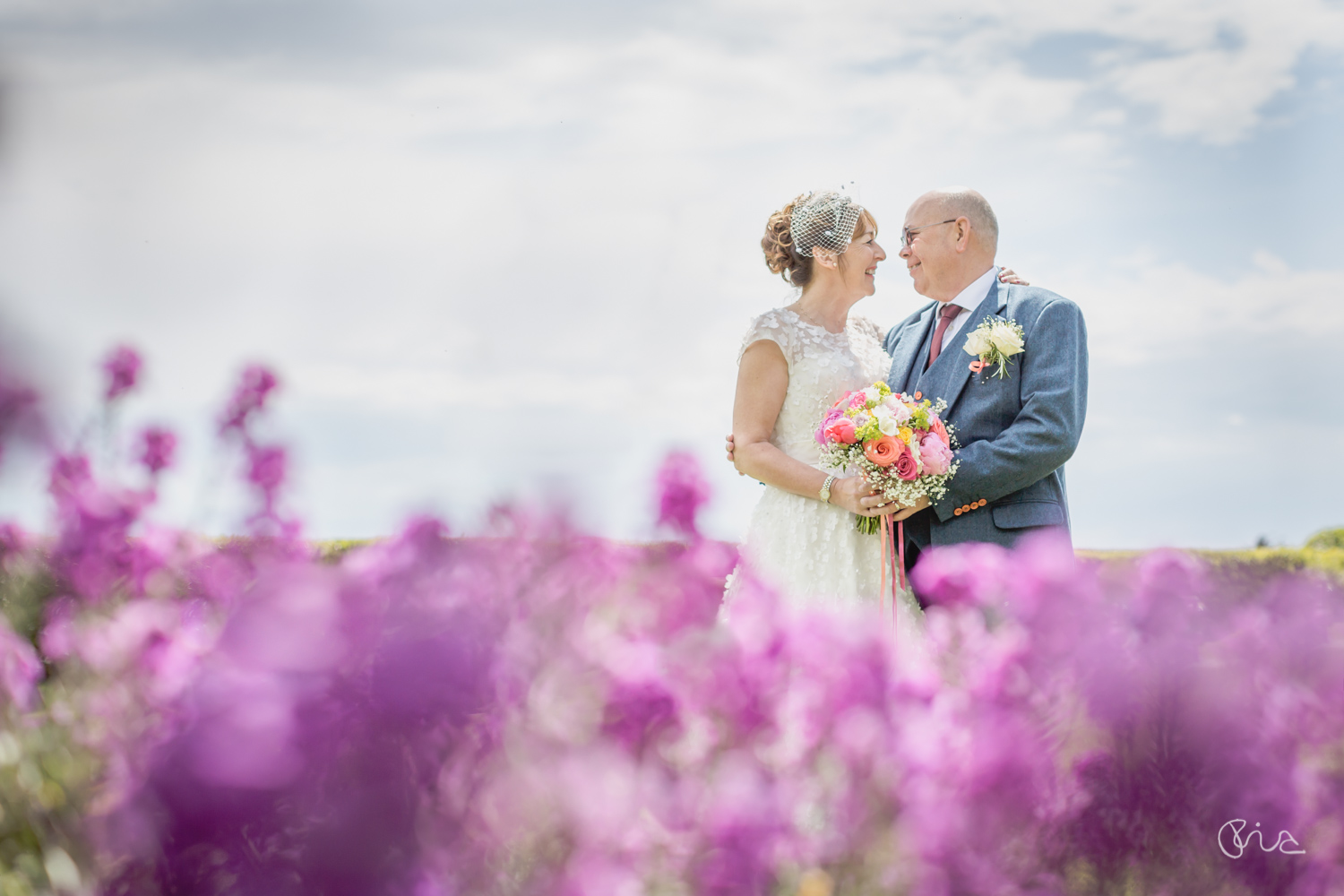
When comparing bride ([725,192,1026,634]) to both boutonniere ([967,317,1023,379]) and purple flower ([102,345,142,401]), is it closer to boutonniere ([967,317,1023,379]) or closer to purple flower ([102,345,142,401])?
boutonniere ([967,317,1023,379])

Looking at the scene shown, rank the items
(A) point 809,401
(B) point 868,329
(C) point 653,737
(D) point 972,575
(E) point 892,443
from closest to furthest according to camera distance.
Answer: (C) point 653,737, (D) point 972,575, (E) point 892,443, (A) point 809,401, (B) point 868,329

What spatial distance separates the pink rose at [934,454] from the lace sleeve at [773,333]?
2.85 ft

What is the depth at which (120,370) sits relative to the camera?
15.7 feet

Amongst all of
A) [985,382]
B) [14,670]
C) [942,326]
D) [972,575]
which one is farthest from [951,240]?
[14,670]

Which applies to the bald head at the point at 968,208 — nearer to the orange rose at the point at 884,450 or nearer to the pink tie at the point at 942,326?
the pink tie at the point at 942,326

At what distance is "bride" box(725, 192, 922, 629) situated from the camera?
4.12m

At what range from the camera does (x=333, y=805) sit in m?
1.45

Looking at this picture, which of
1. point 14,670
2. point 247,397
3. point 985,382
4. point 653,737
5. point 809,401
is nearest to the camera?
point 653,737

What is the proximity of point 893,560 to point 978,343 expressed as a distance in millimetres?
966

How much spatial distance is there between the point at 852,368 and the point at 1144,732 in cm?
250

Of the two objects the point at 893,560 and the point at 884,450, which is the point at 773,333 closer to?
the point at 884,450

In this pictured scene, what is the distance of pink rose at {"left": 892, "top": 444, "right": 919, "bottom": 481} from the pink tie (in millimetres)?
837

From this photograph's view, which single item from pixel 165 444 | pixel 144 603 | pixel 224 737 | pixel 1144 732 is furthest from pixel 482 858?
pixel 165 444

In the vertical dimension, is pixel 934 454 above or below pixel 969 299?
below
